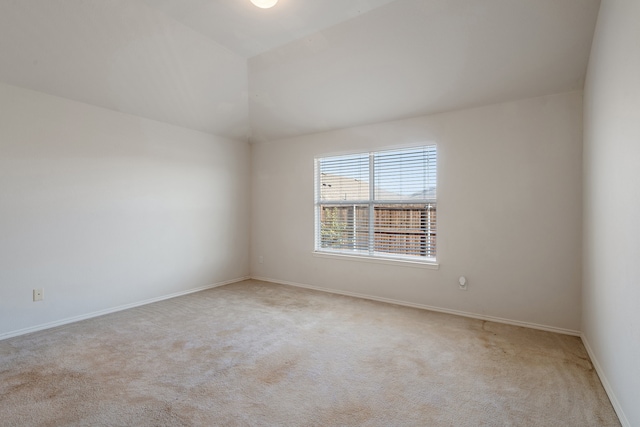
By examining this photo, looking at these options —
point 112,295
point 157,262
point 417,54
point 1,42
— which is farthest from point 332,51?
point 112,295

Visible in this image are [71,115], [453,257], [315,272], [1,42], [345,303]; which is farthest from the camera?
[315,272]

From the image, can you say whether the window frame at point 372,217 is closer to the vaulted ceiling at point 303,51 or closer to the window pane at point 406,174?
the window pane at point 406,174

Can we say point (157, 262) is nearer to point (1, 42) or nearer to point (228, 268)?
point (228, 268)

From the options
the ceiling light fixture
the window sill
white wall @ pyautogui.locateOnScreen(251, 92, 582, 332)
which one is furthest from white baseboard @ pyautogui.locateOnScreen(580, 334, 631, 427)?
the ceiling light fixture

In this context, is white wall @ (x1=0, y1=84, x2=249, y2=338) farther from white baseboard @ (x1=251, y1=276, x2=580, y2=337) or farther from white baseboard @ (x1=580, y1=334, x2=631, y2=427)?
white baseboard @ (x1=580, y1=334, x2=631, y2=427)

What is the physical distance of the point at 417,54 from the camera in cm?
288

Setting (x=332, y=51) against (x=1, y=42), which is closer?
(x=1, y=42)

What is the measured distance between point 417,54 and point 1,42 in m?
3.48

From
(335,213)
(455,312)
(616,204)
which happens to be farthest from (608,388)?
(335,213)

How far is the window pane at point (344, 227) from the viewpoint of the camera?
4.39m

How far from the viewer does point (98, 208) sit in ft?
11.5

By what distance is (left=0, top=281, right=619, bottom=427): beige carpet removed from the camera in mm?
1808

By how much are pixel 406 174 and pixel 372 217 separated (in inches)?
29.2

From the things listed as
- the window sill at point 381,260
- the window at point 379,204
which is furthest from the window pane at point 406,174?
the window sill at point 381,260
